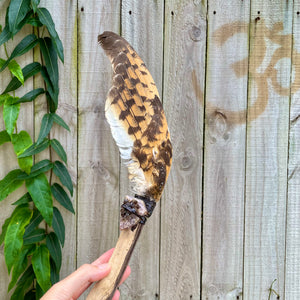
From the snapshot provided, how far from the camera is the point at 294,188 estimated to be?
1.19m

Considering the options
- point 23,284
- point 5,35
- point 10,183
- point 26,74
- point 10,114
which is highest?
point 5,35

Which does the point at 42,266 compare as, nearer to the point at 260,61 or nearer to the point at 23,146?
the point at 23,146

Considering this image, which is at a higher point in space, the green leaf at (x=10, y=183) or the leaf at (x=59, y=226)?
the green leaf at (x=10, y=183)

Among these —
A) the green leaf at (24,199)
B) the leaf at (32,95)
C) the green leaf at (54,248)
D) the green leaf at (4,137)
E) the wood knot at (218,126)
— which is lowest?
the green leaf at (54,248)

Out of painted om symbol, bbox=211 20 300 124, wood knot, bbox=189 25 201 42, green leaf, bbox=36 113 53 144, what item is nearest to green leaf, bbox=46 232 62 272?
green leaf, bbox=36 113 53 144

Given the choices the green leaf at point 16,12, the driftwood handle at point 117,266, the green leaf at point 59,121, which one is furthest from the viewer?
the green leaf at point 59,121

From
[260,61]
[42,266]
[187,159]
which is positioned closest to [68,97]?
[187,159]

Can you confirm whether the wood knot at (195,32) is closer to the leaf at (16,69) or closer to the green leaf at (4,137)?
the leaf at (16,69)

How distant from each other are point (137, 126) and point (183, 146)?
497 mm

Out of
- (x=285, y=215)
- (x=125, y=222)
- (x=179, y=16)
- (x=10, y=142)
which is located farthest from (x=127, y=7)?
(x=285, y=215)

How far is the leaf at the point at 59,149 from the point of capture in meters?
1.11

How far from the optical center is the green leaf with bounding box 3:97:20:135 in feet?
3.55

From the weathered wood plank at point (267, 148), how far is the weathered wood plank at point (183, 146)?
0.57 ft

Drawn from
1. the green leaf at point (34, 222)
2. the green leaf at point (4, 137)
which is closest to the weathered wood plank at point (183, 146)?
the green leaf at point (34, 222)
